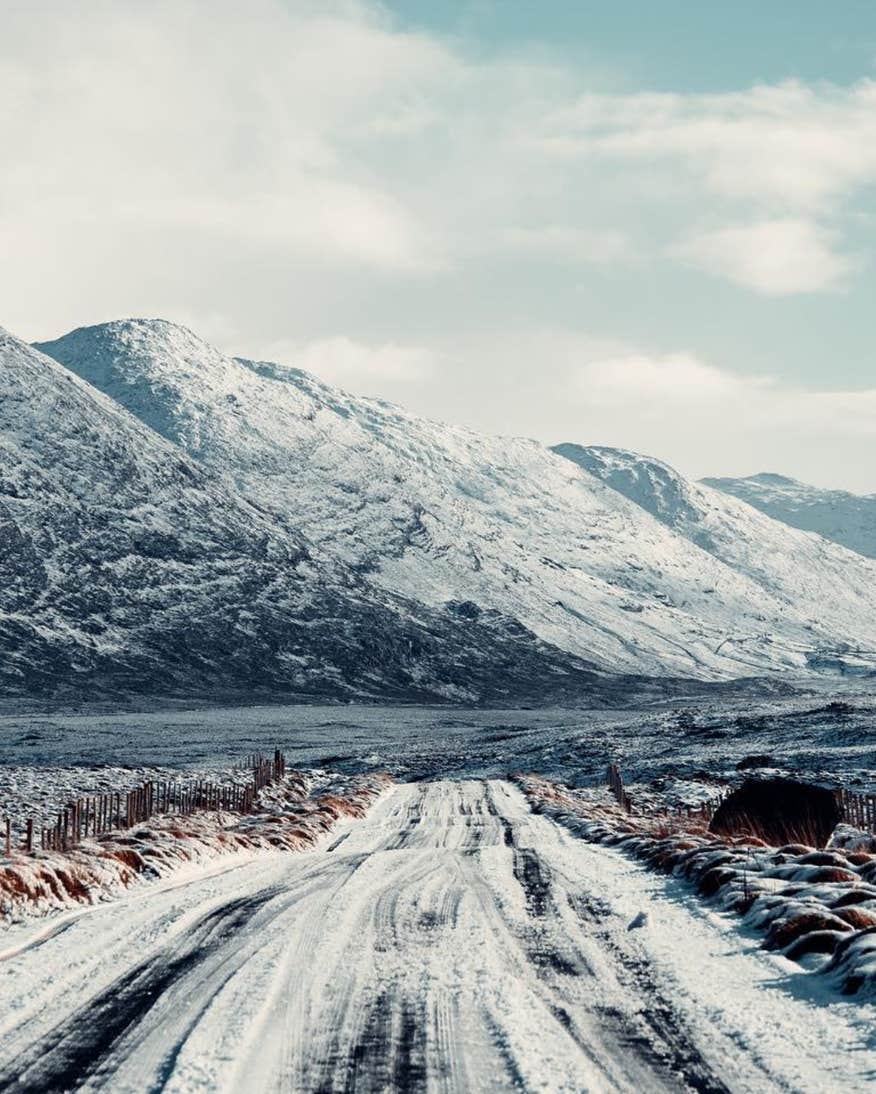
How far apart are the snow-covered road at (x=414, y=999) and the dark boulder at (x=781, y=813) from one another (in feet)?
34.1

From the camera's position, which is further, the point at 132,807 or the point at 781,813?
the point at 132,807

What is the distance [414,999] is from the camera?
9203 mm

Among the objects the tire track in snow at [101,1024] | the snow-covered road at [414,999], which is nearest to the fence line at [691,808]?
the snow-covered road at [414,999]

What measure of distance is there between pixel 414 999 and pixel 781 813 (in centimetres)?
1950

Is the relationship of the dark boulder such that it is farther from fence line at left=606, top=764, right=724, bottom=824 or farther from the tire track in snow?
the tire track in snow

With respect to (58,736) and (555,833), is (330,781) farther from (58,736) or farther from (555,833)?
(58,736)

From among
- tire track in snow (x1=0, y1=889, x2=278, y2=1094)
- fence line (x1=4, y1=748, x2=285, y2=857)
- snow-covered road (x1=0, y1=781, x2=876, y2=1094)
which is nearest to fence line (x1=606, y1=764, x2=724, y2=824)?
fence line (x1=4, y1=748, x2=285, y2=857)

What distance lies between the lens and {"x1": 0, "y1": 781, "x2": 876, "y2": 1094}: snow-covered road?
7.20m

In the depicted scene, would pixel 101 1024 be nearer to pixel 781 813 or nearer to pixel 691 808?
pixel 781 813

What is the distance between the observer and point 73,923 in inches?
544

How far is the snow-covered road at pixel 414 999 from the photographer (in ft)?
23.6

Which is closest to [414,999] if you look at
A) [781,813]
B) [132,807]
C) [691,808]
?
[781,813]

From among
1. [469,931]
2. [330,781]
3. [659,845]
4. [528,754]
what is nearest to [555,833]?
[659,845]

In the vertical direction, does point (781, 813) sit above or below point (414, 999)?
below
